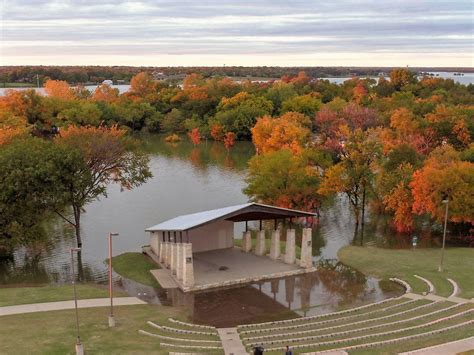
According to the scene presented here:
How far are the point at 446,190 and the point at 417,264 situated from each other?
33.3 feet

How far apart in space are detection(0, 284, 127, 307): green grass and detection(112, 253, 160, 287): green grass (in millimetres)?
2711

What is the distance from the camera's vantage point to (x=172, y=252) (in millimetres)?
40531

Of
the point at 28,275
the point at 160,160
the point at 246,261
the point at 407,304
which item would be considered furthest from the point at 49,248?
the point at 160,160

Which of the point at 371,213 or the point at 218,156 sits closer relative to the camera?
the point at 371,213

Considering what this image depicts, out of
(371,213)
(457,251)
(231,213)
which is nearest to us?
(231,213)

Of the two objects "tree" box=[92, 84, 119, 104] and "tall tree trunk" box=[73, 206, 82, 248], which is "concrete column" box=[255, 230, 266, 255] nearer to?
"tall tree trunk" box=[73, 206, 82, 248]

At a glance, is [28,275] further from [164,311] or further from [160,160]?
[160,160]

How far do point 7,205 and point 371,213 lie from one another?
36863 mm

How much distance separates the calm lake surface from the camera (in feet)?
116

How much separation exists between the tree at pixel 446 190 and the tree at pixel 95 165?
966 inches

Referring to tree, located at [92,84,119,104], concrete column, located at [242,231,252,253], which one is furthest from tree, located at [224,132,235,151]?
concrete column, located at [242,231,252,253]

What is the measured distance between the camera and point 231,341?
92.7ft

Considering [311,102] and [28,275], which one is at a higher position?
[311,102]

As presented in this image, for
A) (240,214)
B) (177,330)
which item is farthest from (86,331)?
(240,214)
